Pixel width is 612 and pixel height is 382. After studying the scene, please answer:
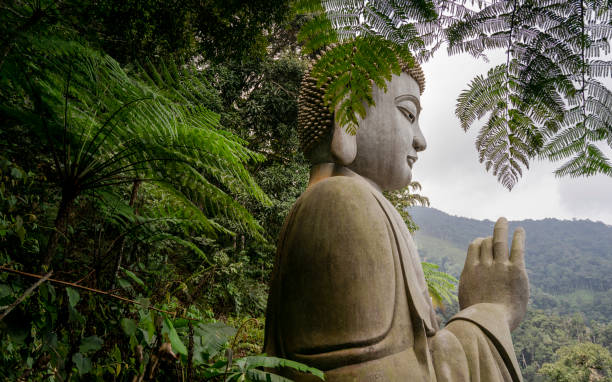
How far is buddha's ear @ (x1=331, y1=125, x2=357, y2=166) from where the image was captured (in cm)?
247

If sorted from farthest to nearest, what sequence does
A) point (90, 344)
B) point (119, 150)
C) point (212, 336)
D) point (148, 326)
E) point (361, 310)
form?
point (119, 150) < point (361, 310) < point (212, 336) < point (148, 326) < point (90, 344)

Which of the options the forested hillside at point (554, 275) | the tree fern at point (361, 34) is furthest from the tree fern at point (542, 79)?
the forested hillside at point (554, 275)

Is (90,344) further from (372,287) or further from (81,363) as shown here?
(372,287)

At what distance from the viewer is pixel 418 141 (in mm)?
2898

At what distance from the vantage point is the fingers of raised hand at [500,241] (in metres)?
2.51

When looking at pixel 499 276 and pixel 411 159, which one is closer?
pixel 499 276

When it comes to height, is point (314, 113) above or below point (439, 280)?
above

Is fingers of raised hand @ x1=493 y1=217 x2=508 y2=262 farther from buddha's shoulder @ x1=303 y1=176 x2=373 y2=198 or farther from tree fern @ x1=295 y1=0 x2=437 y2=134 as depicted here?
tree fern @ x1=295 y1=0 x2=437 y2=134

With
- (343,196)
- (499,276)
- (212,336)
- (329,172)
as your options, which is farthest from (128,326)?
(499,276)

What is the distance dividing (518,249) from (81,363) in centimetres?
248

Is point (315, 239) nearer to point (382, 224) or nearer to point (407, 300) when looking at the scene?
point (382, 224)

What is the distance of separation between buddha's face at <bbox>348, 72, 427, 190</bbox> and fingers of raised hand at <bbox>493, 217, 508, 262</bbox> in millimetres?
699

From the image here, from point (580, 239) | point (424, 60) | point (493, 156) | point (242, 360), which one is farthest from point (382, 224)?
point (580, 239)

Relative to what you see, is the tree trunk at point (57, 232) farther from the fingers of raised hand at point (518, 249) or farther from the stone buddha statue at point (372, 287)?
the fingers of raised hand at point (518, 249)
